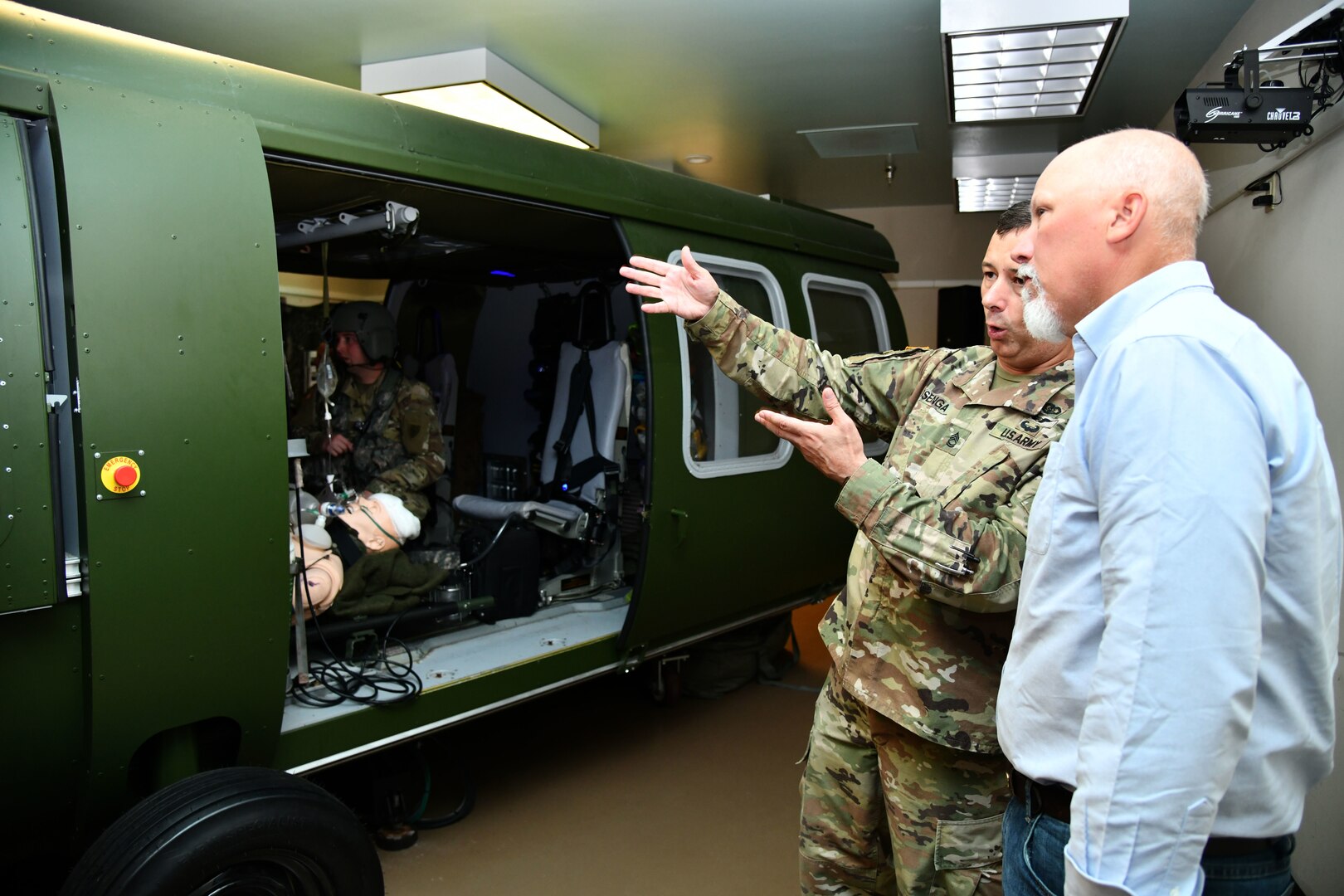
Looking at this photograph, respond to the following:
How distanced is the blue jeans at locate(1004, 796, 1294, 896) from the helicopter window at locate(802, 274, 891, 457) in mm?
3621

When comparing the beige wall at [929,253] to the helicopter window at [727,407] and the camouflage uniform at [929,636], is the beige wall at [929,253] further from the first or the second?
the camouflage uniform at [929,636]

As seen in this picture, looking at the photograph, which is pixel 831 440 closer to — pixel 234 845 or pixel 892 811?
pixel 892 811

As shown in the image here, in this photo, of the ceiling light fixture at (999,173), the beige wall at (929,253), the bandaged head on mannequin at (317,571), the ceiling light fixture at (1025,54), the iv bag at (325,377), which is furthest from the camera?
the beige wall at (929,253)

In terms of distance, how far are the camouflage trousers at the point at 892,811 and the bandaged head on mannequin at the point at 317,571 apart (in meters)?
1.91

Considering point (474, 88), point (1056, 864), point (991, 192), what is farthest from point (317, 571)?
point (991, 192)

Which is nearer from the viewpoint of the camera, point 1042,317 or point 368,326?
point 1042,317

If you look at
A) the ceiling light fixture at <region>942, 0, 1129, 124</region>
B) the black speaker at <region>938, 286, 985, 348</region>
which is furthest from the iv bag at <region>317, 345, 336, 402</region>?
the black speaker at <region>938, 286, 985, 348</region>

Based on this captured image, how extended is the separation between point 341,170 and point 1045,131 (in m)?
5.18

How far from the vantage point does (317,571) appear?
349cm

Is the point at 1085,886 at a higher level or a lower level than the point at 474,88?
lower

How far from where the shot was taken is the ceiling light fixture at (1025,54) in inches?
154

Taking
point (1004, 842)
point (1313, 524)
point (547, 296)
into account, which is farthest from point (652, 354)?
point (1313, 524)

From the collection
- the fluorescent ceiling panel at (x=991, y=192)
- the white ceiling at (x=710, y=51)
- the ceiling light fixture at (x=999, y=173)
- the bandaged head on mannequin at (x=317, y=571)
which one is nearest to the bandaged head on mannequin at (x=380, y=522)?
the bandaged head on mannequin at (x=317, y=571)

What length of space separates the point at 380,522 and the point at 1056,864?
3145 millimetres
